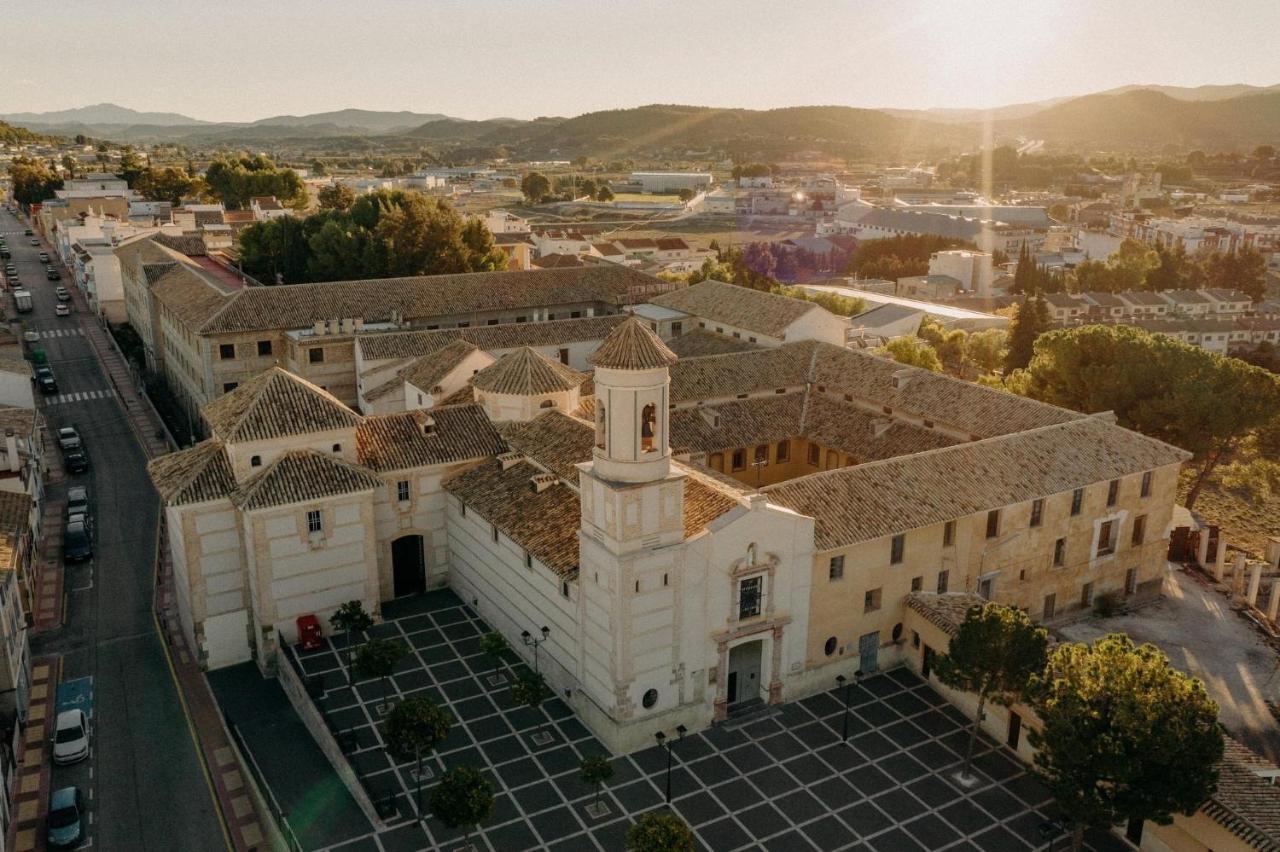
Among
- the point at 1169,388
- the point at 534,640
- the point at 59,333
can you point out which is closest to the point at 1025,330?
the point at 1169,388

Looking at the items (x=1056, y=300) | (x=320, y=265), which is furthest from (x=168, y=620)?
(x=1056, y=300)

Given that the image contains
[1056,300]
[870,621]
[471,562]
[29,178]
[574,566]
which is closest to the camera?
[574,566]

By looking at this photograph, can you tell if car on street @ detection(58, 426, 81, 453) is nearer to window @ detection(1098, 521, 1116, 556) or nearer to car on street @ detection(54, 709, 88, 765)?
car on street @ detection(54, 709, 88, 765)

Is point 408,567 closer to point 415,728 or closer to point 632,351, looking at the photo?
point 415,728

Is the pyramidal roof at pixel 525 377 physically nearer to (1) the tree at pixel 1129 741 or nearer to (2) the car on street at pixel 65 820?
(2) the car on street at pixel 65 820

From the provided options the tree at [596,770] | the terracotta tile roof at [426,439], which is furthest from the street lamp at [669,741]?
the terracotta tile roof at [426,439]

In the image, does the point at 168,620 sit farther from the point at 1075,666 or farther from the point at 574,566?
the point at 1075,666
